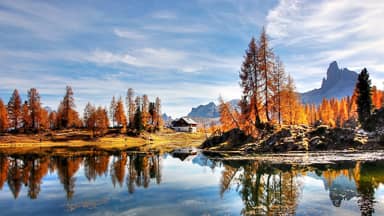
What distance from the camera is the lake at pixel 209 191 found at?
16.9 metres

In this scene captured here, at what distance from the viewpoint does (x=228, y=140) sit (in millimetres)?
62062

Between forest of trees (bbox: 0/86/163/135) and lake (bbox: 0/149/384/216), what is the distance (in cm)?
9161

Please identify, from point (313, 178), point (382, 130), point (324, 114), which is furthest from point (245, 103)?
→ point (324, 114)

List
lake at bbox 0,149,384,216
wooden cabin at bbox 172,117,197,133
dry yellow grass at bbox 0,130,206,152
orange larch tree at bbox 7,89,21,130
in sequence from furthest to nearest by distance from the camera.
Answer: wooden cabin at bbox 172,117,197,133 → orange larch tree at bbox 7,89,21,130 → dry yellow grass at bbox 0,130,206,152 → lake at bbox 0,149,384,216

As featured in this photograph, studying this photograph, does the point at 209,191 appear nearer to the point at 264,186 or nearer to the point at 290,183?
the point at 264,186

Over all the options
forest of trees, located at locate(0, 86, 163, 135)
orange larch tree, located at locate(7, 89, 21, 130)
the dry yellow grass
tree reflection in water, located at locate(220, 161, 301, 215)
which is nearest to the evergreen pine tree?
the dry yellow grass

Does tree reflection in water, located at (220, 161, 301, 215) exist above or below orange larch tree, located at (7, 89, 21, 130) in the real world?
below

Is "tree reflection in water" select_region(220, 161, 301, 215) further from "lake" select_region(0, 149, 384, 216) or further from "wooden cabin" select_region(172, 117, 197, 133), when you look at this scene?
"wooden cabin" select_region(172, 117, 197, 133)

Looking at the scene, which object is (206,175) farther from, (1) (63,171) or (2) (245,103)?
(2) (245,103)

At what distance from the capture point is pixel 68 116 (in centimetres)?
12662

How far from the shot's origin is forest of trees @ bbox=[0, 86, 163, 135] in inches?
4683

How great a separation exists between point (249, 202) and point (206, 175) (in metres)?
12.6

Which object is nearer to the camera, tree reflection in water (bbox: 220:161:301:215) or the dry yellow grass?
tree reflection in water (bbox: 220:161:301:215)

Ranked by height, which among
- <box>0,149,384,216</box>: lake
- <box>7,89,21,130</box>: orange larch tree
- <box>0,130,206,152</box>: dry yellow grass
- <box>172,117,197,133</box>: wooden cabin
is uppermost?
<box>7,89,21,130</box>: orange larch tree
